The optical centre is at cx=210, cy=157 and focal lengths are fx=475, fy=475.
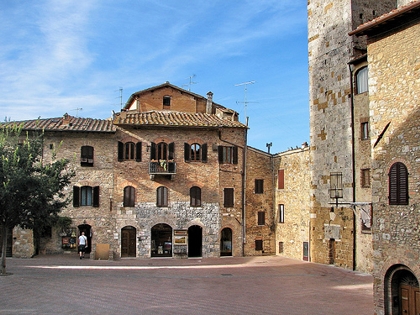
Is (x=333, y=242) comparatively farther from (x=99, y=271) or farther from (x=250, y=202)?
(x=99, y=271)

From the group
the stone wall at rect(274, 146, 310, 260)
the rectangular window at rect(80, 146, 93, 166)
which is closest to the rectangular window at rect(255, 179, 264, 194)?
the stone wall at rect(274, 146, 310, 260)

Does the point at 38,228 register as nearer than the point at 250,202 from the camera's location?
Yes

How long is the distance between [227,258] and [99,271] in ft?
32.2

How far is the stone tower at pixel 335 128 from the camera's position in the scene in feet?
84.9

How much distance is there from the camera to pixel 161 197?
32.0 m

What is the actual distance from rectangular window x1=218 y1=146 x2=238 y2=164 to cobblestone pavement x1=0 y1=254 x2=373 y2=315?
23.5 ft

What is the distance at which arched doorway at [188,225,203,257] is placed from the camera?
3251 centimetres

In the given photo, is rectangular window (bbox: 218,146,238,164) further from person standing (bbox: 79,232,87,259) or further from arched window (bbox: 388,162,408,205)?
arched window (bbox: 388,162,408,205)

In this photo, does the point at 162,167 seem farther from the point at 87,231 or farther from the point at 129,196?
the point at 87,231

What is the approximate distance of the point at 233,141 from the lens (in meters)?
33.2

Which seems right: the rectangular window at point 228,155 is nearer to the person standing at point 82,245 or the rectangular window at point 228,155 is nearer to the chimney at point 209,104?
the chimney at point 209,104

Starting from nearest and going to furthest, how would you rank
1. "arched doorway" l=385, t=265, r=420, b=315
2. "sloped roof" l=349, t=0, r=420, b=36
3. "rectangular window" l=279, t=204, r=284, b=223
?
1. "sloped roof" l=349, t=0, r=420, b=36
2. "arched doorway" l=385, t=265, r=420, b=315
3. "rectangular window" l=279, t=204, r=284, b=223

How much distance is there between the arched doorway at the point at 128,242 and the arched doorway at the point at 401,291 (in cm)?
1940

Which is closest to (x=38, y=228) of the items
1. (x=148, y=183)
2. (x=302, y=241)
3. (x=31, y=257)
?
(x=31, y=257)
